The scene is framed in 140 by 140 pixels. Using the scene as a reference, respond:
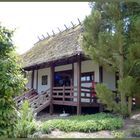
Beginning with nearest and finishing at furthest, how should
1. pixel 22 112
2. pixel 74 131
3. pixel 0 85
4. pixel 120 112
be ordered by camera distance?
pixel 0 85 → pixel 22 112 → pixel 74 131 → pixel 120 112

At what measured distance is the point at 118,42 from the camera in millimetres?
13195

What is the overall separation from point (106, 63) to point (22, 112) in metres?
5.47

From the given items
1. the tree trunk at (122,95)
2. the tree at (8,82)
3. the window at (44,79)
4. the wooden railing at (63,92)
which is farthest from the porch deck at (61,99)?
the tree at (8,82)

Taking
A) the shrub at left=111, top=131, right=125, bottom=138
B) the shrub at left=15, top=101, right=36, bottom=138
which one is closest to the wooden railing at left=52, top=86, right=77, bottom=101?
the shrub at left=111, top=131, right=125, bottom=138

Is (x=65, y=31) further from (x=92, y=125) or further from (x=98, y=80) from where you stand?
(x=92, y=125)

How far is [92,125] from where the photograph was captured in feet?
36.8

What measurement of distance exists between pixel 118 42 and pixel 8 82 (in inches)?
283

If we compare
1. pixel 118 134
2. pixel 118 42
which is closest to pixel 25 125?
pixel 118 134

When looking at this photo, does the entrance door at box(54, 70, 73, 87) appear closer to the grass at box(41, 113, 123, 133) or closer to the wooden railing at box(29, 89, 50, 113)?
the wooden railing at box(29, 89, 50, 113)

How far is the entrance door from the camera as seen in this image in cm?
2089

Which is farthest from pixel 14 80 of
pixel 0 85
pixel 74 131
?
pixel 74 131

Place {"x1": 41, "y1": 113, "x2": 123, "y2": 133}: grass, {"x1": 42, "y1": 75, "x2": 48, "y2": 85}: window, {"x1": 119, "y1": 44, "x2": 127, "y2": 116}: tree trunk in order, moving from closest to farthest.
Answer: {"x1": 41, "y1": 113, "x2": 123, "y2": 133}: grass → {"x1": 119, "y1": 44, "x2": 127, "y2": 116}: tree trunk → {"x1": 42, "y1": 75, "x2": 48, "y2": 85}: window

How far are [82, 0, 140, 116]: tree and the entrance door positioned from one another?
6.51 metres

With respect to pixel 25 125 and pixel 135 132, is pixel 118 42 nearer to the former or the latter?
pixel 135 132
